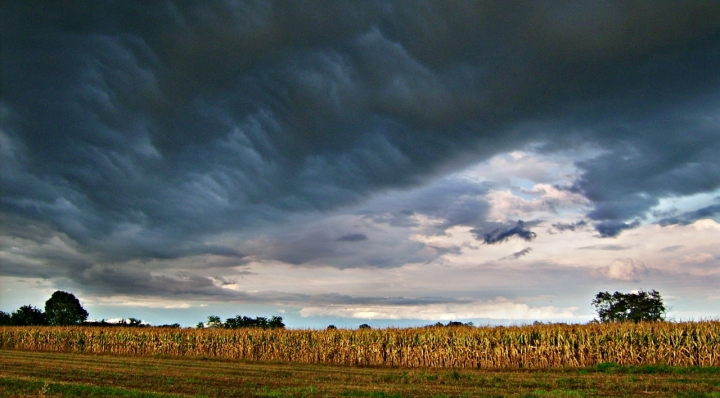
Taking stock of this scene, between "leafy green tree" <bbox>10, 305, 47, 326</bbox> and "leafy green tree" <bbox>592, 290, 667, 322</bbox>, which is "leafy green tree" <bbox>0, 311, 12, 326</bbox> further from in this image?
"leafy green tree" <bbox>592, 290, 667, 322</bbox>

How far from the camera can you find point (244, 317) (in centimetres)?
9169

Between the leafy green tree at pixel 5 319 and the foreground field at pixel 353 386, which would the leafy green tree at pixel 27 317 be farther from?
the foreground field at pixel 353 386

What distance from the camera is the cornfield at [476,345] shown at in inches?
1422

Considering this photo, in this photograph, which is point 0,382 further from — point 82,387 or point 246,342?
point 246,342

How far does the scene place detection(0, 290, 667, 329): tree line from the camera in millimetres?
70750

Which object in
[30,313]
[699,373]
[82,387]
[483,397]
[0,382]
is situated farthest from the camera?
[30,313]

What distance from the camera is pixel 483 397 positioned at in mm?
19734

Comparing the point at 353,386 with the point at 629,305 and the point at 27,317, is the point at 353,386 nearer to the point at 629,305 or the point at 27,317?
the point at 629,305

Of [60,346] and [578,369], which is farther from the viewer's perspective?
[60,346]

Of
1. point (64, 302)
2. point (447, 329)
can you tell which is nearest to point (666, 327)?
point (447, 329)

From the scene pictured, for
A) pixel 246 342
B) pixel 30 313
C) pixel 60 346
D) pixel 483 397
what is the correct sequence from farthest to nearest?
pixel 30 313 < pixel 60 346 < pixel 246 342 < pixel 483 397

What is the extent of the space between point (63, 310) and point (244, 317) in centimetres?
5632

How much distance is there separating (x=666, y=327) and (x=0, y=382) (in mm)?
39005

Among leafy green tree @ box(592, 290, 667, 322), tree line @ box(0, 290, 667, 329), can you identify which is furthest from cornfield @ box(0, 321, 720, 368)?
leafy green tree @ box(592, 290, 667, 322)
